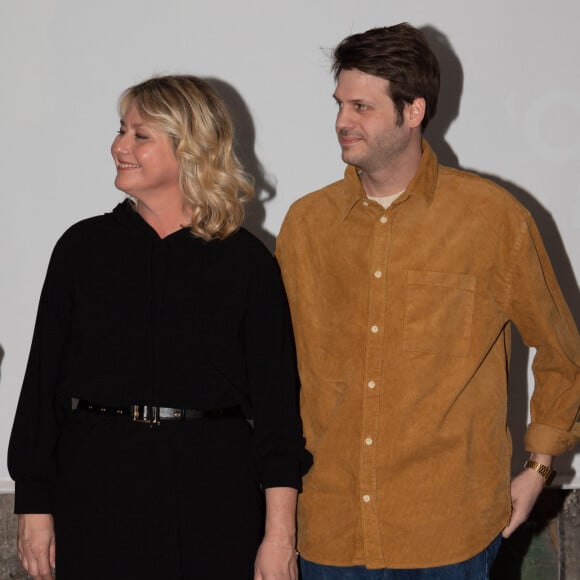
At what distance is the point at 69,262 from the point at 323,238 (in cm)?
64

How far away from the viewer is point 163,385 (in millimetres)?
2496

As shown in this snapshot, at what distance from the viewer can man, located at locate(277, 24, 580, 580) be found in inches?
103

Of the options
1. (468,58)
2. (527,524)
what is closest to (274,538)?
(527,524)

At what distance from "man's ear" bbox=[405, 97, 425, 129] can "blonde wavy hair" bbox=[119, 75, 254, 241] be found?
0.45m

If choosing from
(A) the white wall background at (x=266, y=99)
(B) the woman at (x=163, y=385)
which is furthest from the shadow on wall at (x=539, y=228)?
A: (B) the woman at (x=163, y=385)

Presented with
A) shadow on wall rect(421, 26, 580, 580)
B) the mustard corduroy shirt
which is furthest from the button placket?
shadow on wall rect(421, 26, 580, 580)

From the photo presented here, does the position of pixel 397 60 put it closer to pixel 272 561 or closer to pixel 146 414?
pixel 146 414

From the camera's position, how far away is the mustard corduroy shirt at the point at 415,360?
2.61 meters

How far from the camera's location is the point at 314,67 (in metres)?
3.62

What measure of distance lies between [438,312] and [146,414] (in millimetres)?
738

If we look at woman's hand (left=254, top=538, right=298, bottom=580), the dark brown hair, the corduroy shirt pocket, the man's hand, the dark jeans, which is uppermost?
the dark brown hair

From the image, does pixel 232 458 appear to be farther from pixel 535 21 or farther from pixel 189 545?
pixel 535 21

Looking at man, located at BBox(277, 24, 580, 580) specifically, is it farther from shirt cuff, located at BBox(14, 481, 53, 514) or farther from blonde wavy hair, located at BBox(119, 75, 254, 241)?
shirt cuff, located at BBox(14, 481, 53, 514)

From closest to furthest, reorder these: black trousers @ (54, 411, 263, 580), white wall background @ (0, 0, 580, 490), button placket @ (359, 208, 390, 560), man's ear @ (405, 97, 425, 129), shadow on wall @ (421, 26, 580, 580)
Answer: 1. black trousers @ (54, 411, 263, 580)
2. button placket @ (359, 208, 390, 560)
3. man's ear @ (405, 97, 425, 129)
4. white wall background @ (0, 0, 580, 490)
5. shadow on wall @ (421, 26, 580, 580)
